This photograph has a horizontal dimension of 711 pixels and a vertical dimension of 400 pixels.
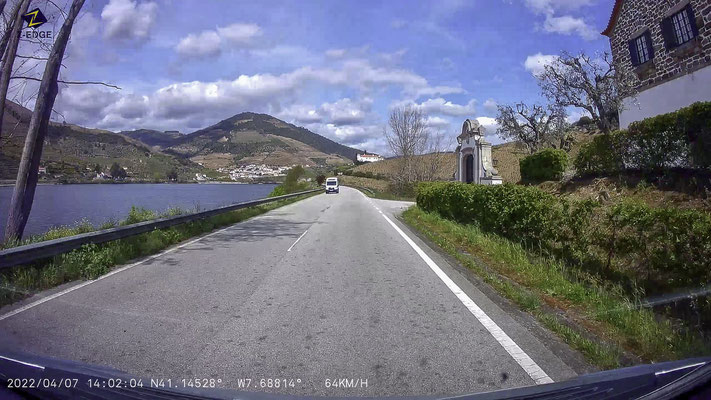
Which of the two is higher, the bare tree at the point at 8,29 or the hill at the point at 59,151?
the bare tree at the point at 8,29

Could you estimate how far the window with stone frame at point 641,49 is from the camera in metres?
20.2

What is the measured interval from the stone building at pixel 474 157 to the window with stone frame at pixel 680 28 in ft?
36.7

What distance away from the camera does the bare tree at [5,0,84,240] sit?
10.7 metres

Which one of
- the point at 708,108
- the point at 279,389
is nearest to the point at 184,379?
the point at 279,389

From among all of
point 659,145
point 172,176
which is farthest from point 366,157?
point 659,145

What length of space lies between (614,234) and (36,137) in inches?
486

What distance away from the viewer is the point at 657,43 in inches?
767

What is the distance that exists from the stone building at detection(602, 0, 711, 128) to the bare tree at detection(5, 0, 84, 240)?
Result: 20164 millimetres

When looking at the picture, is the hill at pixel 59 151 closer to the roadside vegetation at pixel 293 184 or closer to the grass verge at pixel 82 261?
the grass verge at pixel 82 261

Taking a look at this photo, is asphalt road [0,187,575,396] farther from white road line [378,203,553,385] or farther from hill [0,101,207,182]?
hill [0,101,207,182]

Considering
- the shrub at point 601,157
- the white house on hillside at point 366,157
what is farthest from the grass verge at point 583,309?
the white house on hillside at point 366,157

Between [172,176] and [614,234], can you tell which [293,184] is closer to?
[172,176]

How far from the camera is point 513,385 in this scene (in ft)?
12.0

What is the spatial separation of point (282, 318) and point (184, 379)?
1918mm
